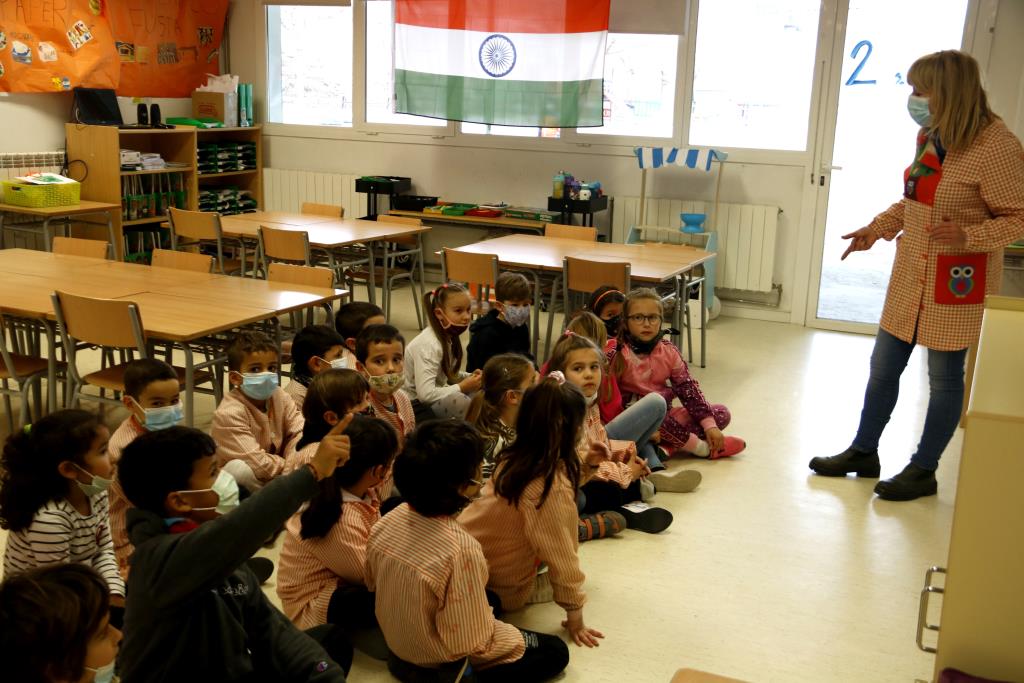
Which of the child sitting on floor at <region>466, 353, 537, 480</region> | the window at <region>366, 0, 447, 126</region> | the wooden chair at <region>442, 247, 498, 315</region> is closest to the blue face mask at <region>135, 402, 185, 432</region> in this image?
the child sitting on floor at <region>466, 353, 537, 480</region>

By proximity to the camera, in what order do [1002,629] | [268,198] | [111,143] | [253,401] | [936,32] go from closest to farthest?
[1002,629]
[253,401]
[936,32]
[111,143]
[268,198]

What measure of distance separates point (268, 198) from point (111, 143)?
1763mm

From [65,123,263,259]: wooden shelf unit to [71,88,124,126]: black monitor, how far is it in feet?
0.28

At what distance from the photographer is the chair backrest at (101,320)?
3432 mm

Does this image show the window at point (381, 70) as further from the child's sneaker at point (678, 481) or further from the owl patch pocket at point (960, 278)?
the owl patch pocket at point (960, 278)

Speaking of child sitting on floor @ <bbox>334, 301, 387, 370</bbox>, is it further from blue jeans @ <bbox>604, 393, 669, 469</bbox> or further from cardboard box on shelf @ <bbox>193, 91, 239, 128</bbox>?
cardboard box on shelf @ <bbox>193, 91, 239, 128</bbox>

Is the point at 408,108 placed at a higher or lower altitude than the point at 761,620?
higher

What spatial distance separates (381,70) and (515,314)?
440 cm

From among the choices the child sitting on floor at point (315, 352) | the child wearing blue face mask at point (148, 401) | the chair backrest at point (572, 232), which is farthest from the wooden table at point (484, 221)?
the child wearing blue face mask at point (148, 401)

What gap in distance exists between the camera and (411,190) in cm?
800

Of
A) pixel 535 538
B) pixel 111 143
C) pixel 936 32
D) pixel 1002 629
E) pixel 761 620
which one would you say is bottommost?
pixel 761 620

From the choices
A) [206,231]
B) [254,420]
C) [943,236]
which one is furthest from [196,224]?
[943,236]

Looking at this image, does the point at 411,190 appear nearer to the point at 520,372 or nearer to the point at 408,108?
the point at 408,108

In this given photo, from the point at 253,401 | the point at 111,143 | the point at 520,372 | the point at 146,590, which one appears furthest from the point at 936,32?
the point at 146,590
